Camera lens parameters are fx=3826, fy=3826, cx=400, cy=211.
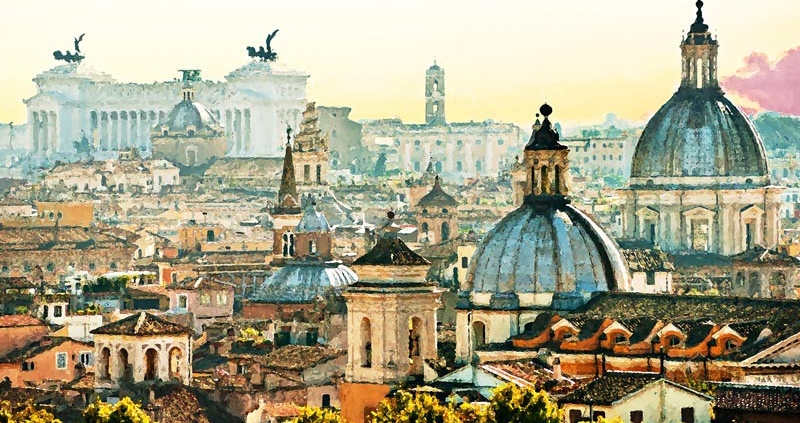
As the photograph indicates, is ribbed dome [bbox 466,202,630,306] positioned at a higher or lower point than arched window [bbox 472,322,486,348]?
higher

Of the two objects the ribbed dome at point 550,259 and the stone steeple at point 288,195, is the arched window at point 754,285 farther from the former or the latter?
the ribbed dome at point 550,259

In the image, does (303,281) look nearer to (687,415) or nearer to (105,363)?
(105,363)

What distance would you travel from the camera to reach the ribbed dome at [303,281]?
98.2 metres

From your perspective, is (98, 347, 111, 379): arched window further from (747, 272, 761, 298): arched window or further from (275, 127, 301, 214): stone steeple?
(275, 127, 301, 214): stone steeple

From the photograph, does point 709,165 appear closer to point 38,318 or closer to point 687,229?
point 687,229

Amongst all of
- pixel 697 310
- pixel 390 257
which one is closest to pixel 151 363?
pixel 390 257

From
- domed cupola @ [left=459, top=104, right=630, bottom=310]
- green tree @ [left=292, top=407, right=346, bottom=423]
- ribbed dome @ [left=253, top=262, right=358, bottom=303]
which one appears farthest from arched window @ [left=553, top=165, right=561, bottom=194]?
ribbed dome @ [left=253, top=262, right=358, bottom=303]

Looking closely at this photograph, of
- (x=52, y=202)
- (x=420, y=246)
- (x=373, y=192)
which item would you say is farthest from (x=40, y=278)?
(x=373, y=192)

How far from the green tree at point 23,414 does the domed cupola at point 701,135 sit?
43058mm

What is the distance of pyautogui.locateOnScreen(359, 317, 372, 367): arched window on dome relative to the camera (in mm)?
63594

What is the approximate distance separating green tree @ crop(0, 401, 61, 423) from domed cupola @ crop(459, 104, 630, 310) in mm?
8674

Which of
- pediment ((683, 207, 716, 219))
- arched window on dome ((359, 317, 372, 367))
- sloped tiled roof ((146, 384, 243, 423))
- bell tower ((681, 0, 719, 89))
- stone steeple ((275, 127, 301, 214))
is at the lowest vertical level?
sloped tiled roof ((146, 384, 243, 423))

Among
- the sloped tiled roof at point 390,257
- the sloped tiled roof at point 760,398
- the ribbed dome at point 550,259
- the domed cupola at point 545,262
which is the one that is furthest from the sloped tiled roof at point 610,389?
the ribbed dome at point 550,259

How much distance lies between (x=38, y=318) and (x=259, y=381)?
50.4ft
